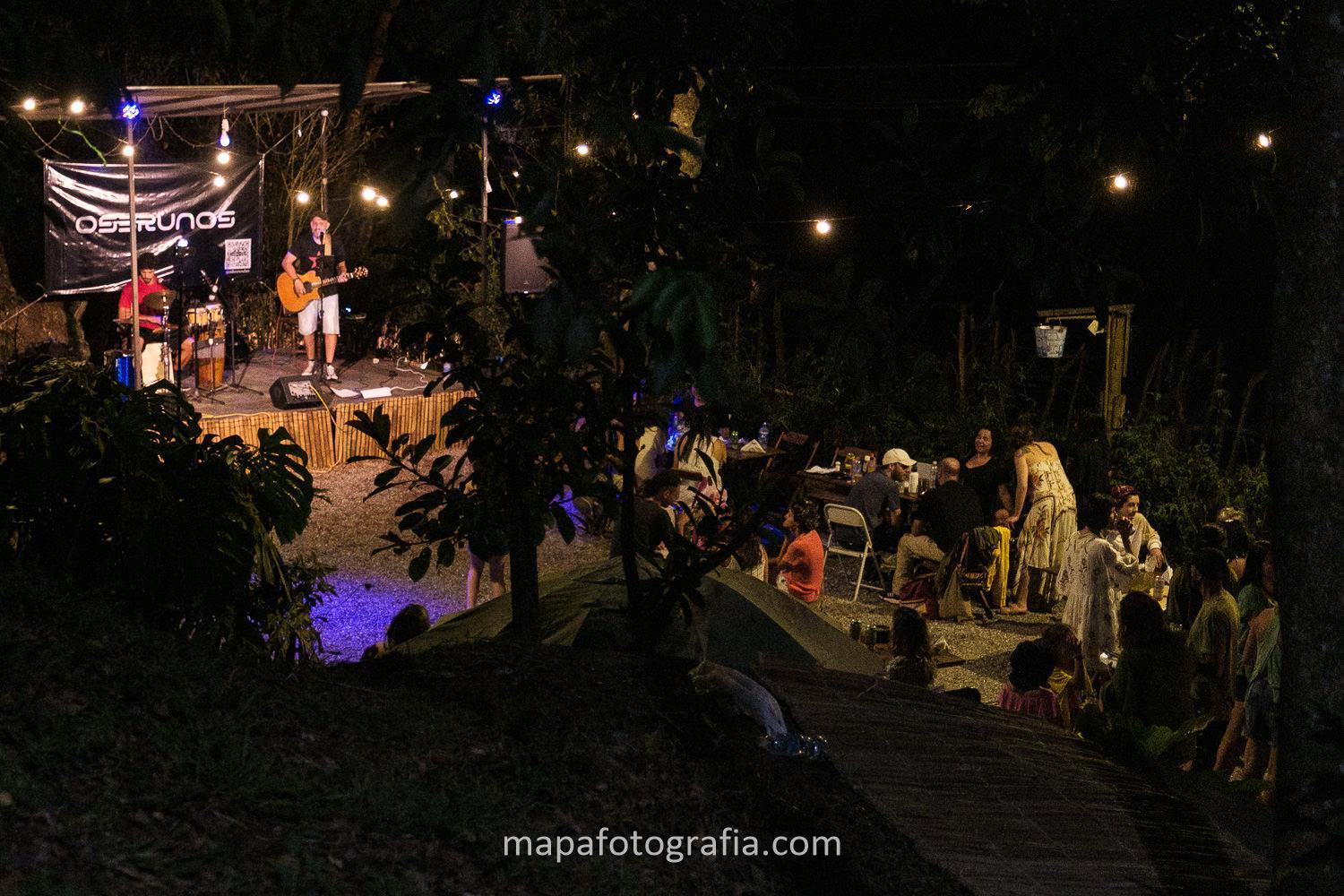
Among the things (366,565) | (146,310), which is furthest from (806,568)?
(146,310)

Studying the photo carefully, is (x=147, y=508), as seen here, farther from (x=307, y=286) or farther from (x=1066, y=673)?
(x=307, y=286)

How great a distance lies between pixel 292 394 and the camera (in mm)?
13938

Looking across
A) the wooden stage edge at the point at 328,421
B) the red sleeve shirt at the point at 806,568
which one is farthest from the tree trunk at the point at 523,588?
the wooden stage edge at the point at 328,421

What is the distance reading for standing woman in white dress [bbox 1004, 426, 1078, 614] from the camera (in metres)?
10.4

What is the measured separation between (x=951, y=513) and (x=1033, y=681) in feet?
13.5

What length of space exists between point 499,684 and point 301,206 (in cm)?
1757

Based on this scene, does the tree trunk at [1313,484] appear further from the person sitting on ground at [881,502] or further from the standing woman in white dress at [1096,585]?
the person sitting on ground at [881,502]

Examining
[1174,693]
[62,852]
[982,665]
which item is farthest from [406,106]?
[982,665]

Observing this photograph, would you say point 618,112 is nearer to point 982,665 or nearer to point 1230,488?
point 982,665

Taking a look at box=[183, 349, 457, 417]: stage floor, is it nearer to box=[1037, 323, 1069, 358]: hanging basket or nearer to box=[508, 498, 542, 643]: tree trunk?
box=[1037, 323, 1069, 358]: hanging basket

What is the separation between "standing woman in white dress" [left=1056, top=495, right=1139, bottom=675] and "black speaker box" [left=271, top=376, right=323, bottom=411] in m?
8.44

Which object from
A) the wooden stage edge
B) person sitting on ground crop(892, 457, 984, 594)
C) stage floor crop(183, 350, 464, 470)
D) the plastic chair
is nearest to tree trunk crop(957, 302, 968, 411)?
the plastic chair

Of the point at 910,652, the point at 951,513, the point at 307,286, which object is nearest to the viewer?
the point at 910,652

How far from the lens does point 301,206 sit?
66.9 ft
